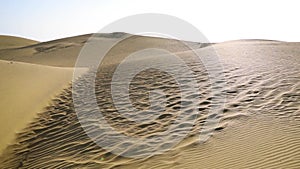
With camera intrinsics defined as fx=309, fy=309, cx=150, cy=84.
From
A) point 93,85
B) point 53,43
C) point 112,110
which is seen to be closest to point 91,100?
point 112,110

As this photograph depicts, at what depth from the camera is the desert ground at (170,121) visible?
4371 millimetres

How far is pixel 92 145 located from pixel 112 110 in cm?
199

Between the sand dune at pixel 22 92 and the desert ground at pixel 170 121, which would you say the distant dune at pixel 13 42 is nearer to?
the sand dune at pixel 22 92

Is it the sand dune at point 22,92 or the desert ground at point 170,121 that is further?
the sand dune at point 22,92

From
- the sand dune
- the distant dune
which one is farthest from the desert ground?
the distant dune

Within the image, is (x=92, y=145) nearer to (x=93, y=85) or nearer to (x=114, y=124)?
(x=114, y=124)

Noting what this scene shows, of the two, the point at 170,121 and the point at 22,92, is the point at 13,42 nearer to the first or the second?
the point at 22,92

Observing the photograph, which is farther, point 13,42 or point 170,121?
point 13,42

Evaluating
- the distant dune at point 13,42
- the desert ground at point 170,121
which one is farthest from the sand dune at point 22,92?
the distant dune at point 13,42

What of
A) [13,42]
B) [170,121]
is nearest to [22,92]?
[170,121]

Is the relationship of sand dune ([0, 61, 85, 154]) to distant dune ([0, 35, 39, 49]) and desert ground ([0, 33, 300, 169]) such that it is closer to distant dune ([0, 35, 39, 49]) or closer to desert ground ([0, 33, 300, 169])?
desert ground ([0, 33, 300, 169])

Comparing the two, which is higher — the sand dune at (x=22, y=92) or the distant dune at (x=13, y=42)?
the distant dune at (x=13, y=42)

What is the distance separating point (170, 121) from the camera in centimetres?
595

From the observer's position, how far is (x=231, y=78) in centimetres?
901
